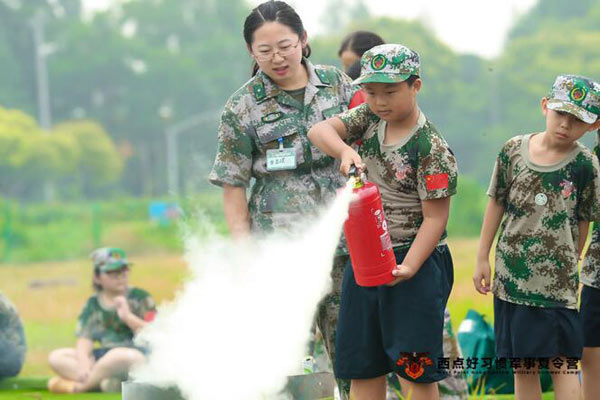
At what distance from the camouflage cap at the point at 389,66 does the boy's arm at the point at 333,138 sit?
0.88ft

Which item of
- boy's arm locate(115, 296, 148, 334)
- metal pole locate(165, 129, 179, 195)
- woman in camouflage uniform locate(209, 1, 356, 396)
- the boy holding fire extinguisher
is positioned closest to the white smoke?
woman in camouflage uniform locate(209, 1, 356, 396)

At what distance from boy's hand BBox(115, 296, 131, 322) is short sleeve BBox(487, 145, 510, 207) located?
354 cm

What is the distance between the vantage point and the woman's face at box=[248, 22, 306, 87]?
4.34 m

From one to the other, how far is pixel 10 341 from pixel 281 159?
3726mm

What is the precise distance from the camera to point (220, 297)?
4.48m

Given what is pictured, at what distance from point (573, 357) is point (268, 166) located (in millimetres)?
1665

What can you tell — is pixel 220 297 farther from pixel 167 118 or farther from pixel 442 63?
pixel 167 118

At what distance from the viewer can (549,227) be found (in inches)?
169

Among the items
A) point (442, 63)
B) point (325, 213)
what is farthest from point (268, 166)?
point (442, 63)

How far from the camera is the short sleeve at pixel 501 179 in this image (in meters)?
4.49

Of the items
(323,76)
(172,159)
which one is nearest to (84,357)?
(323,76)

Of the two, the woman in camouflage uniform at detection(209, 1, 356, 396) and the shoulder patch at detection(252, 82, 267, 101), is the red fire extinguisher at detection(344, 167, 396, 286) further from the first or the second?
the shoulder patch at detection(252, 82, 267, 101)

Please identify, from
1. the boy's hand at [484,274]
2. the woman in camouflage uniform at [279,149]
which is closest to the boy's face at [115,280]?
the woman in camouflage uniform at [279,149]

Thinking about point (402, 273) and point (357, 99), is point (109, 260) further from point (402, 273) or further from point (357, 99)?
point (402, 273)
